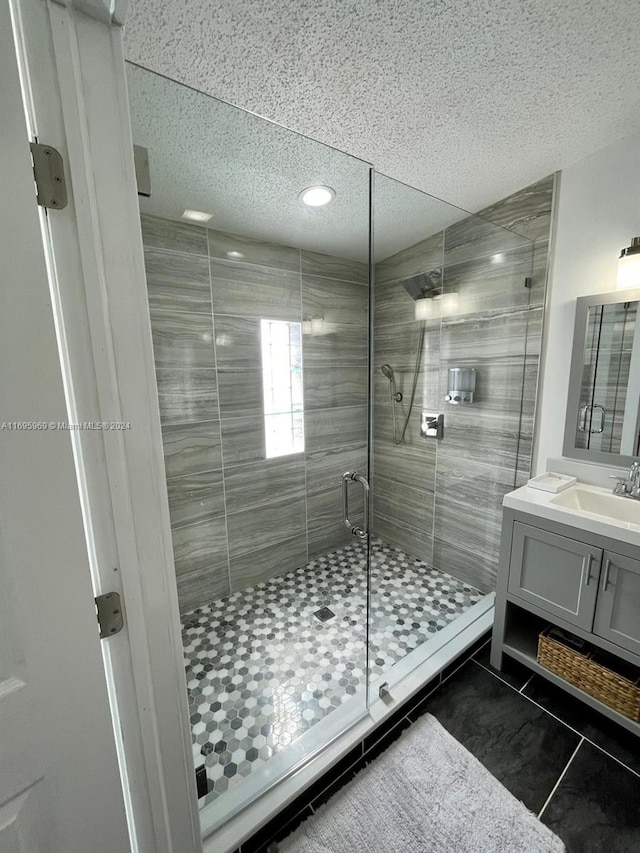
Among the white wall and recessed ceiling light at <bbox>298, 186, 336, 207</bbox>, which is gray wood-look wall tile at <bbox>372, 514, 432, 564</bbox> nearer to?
the white wall

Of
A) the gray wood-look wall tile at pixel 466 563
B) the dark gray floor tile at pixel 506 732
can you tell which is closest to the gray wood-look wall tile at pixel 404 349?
the gray wood-look wall tile at pixel 466 563

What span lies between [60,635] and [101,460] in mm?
327

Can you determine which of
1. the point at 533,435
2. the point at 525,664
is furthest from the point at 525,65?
the point at 525,664

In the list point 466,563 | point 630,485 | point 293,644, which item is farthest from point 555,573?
point 293,644

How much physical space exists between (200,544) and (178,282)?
5.02ft

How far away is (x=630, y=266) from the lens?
4.94 ft

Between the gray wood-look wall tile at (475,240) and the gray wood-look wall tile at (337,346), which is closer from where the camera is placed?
the gray wood-look wall tile at (475,240)

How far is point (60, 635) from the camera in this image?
618mm

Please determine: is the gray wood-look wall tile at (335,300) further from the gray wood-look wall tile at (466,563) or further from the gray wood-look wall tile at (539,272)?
the gray wood-look wall tile at (466,563)

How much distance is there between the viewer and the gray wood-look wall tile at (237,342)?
196cm

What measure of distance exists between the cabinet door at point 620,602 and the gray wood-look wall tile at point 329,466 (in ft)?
4.70

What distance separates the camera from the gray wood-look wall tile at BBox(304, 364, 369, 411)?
2.37 metres

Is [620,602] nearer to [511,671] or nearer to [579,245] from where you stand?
[511,671]

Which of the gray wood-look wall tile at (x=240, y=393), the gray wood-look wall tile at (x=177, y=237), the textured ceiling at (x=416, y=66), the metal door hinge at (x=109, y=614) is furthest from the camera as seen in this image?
the gray wood-look wall tile at (x=240, y=393)
